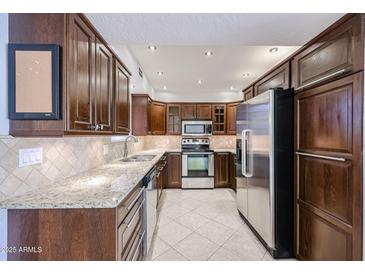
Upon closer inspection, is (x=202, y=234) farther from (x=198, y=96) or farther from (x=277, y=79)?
(x=198, y=96)

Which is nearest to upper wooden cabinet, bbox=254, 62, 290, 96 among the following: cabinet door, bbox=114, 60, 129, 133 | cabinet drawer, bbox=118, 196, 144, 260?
cabinet door, bbox=114, 60, 129, 133

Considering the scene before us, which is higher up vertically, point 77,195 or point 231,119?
point 231,119

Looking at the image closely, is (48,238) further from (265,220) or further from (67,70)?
(265,220)

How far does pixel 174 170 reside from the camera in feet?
14.7

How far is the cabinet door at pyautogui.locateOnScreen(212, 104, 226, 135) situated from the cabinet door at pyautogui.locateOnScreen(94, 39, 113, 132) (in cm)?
347

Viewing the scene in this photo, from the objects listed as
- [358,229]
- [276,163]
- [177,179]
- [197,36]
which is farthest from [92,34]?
[177,179]

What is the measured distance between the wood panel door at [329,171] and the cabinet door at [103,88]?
194 centimetres

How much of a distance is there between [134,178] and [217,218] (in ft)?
6.12

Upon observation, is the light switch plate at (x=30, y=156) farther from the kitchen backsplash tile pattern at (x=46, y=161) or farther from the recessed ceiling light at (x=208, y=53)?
the recessed ceiling light at (x=208, y=53)

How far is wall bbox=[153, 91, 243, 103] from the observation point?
16.7ft

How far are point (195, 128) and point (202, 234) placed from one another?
109 inches

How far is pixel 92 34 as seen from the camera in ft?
4.65

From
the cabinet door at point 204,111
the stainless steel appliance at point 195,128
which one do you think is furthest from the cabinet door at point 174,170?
the cabinet door at point 204,111

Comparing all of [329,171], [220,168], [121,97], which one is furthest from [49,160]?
[220,168]
